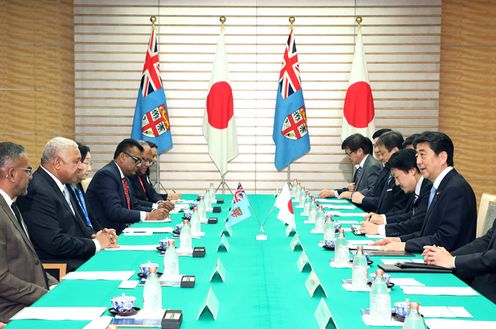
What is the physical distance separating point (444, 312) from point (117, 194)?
3784mm

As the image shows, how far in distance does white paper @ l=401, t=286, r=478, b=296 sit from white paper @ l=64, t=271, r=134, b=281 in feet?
4.21

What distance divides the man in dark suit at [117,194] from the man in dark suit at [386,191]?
2.06 m

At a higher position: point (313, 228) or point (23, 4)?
point (23, 4)

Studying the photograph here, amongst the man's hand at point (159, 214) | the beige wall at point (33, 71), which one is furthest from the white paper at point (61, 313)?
the beige wall at point (33, 71)

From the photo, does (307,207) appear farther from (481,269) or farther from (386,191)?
(481,269)

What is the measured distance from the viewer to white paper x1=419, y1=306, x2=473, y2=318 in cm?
237

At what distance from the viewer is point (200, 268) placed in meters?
3.20

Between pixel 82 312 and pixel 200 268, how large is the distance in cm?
87

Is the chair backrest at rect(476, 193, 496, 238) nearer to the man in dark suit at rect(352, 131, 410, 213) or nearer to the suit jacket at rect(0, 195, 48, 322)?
the man in dark suit at rect(352, 131, 410, 213)

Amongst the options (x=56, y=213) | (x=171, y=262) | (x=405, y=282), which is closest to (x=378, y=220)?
(x=405, y=282)

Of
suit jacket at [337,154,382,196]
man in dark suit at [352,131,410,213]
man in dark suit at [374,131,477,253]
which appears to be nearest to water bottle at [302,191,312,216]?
man in dark suit at [352,131,410,213]

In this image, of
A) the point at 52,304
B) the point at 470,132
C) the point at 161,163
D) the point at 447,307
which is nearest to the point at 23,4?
the point at 161,163

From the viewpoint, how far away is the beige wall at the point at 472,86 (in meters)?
8.85

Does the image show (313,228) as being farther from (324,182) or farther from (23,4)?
(23,4)
